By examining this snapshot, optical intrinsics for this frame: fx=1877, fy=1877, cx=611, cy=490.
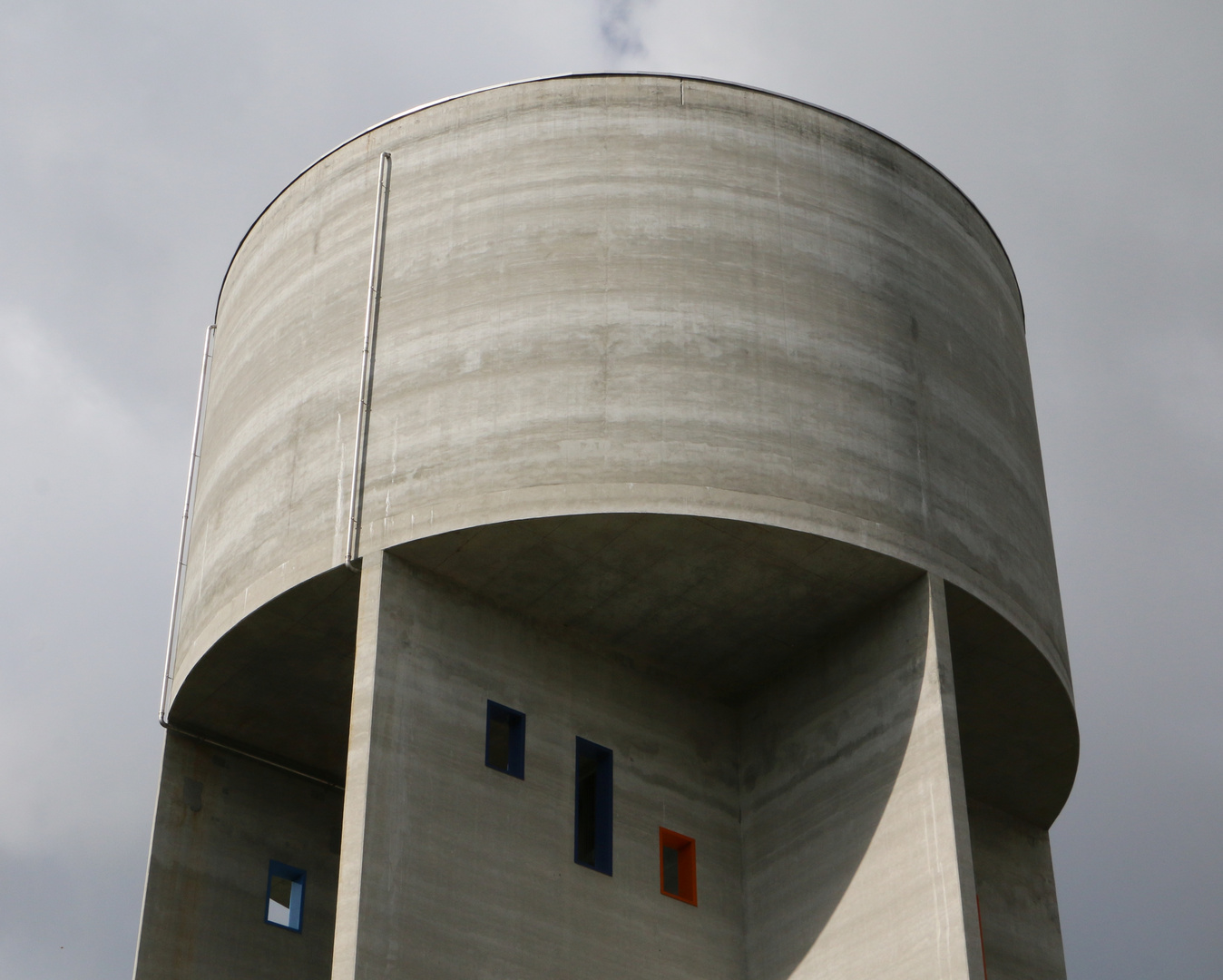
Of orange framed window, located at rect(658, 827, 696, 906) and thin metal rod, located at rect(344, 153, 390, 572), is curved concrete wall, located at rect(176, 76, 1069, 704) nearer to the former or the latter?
thin metal rod, located at rect(344, 153, 390, 572)

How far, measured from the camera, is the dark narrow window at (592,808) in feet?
68.5

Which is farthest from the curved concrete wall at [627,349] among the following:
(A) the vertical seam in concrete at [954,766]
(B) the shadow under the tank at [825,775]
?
(B) the shadow under the tank at [825,775]

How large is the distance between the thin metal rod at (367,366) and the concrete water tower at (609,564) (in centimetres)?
4

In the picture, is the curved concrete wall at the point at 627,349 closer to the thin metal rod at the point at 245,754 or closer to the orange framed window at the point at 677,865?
the thin metal rod at the point at 245,754

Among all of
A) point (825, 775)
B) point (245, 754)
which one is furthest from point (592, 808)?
point (245, 754)

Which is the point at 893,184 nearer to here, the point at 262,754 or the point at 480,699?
the point at 480,699

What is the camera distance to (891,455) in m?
20.8

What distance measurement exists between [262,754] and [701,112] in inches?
380

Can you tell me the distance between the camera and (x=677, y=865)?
71.6ft

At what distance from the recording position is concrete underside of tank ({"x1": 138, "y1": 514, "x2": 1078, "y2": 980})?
1991 centimetres

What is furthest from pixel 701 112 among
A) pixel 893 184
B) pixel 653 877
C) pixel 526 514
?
pixel 653 877

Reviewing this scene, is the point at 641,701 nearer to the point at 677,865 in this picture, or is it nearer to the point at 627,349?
the point at 677,865

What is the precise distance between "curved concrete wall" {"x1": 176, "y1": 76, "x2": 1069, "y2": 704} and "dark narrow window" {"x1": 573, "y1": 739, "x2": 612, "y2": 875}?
3483 mm

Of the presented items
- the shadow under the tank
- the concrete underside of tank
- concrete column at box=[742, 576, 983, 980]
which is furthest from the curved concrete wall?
concrete column at box=[742, 576, 983, 980]
